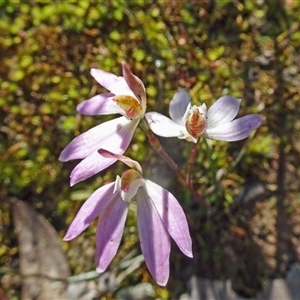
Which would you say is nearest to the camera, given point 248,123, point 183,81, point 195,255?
point 248,123

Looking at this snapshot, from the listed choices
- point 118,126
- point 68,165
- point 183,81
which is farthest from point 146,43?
point 118,126

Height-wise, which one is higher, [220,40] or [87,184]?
[220,40]

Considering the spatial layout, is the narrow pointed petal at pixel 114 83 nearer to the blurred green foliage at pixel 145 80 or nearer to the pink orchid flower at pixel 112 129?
the pink orchid flower at pixel 112 129

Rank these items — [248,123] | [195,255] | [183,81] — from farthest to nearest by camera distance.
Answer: [183,81]
[195,255]
[248,123]

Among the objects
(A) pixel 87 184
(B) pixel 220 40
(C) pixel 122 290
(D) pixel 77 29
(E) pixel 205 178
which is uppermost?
(B) pixel 220 40

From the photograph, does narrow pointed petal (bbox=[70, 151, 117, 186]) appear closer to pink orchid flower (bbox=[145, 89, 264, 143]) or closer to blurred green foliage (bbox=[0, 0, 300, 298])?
pink orchid flower (bbox=[145, 89, 264, 143])

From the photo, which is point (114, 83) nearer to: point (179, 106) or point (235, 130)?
point (179, 106)

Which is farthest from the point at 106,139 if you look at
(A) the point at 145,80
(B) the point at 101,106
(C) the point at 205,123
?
(A) the point at 145,80

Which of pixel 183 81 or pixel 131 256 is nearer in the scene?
pixel 131 256

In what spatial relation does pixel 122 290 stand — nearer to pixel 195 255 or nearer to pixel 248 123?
pixel 195 255
